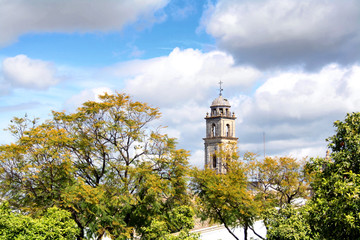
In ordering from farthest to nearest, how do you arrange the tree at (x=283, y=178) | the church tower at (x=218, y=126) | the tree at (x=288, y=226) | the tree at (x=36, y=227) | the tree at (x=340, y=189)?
the church tower at (x=218, y=126)
the tree at (x=283, y=178)
the tree at (x=288, y=226)
the tree at (x=36, y=227)
the tree at (x=340, y=189)

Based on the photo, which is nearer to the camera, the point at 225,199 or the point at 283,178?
the point at 225,199

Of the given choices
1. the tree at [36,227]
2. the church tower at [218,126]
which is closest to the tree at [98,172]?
the tree at [36,227]

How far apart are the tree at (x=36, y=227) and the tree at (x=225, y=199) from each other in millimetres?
12553

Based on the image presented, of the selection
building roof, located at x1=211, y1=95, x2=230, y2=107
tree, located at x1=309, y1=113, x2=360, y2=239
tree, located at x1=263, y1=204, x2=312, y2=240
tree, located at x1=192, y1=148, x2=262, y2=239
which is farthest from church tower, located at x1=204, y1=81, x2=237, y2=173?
tree, located at x1=309, y1=113, x2=360, y2=239

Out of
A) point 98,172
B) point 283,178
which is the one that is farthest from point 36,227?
point 283,178

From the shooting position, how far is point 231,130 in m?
84.3

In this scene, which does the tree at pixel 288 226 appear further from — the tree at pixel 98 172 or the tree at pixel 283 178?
the tree at pixel 283 178

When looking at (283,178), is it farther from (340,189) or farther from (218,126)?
(218,126)

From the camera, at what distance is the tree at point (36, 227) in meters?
22.0

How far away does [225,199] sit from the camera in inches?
1315

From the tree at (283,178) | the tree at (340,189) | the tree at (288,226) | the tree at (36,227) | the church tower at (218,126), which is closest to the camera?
the tree at (340,189)

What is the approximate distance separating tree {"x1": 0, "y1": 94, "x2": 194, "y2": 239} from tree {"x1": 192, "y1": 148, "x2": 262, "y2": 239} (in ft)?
10.9

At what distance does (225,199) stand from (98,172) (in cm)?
972

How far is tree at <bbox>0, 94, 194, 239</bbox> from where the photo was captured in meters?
26.8
